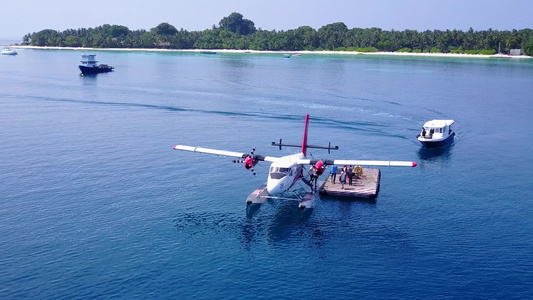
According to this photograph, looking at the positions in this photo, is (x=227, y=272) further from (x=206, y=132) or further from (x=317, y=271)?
(x=206, y=132)

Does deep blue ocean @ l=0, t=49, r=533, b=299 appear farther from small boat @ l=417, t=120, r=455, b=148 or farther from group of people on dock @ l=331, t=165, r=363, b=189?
group of people on dock @ l=331, t=165, r=363, b=189

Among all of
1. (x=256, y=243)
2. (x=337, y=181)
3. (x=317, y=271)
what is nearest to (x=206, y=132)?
(x=337, y=181)

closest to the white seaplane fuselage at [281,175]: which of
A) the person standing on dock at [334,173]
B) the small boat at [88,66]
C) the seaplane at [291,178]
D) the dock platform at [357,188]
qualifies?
the seaplane at [291,178]

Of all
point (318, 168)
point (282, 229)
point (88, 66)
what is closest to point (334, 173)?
point (318, 168)

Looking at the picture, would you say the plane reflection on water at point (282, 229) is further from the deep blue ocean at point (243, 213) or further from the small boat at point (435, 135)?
the small boat at point (435, 135)

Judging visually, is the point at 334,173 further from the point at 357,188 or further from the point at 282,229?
the point at 282,229

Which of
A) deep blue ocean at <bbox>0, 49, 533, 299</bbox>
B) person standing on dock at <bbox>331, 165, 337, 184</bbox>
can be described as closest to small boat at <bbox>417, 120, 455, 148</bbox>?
deep blue ocean at <bbox>0, 49, 533, 299</bbox>
